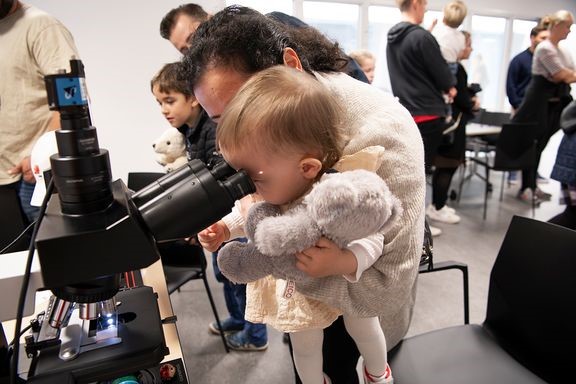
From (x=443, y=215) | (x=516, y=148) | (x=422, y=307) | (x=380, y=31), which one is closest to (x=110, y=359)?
(x=422, y=307)

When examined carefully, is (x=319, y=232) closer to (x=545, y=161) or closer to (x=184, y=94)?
(x=184, y=94)

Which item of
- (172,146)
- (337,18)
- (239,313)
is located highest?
(337,18)

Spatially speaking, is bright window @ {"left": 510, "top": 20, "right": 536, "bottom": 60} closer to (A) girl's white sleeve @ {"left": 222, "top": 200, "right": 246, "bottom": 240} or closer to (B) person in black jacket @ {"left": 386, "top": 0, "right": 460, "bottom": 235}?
(B) person in black jacket @ {"left": 386, "top": 0, "right": 460, "bottom": 235}

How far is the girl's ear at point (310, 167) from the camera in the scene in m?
0.64

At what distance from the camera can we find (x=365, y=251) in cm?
67

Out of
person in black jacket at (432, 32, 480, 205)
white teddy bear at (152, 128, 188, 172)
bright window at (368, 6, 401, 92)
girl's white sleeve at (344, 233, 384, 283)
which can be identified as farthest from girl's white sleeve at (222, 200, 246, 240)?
bright window at (368, 6, 401, 92)

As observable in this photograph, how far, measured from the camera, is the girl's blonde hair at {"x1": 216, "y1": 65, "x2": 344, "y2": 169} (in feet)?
2.01

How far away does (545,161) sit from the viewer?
5.78 meters

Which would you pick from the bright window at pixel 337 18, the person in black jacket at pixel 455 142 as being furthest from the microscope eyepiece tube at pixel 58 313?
the bright window at pixel 337 18

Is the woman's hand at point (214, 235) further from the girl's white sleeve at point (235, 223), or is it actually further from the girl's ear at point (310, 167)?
the girl's ear at point (310, 167)

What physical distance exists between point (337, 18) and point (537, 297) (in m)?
4.83

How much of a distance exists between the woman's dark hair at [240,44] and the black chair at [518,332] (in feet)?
2.85

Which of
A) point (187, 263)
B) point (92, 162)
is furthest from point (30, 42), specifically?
point (92, 162)

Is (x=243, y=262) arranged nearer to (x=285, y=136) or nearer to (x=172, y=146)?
(x=285, y=136)
